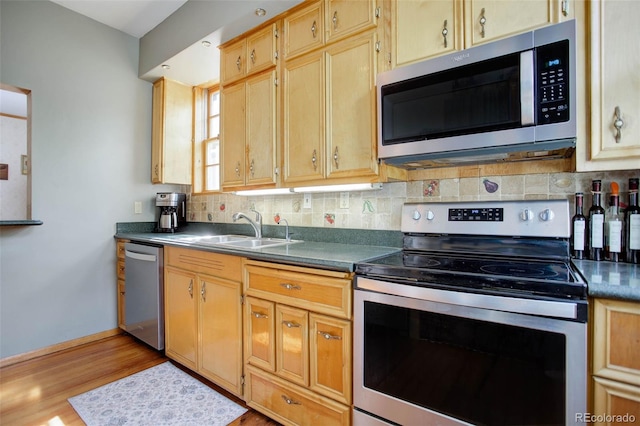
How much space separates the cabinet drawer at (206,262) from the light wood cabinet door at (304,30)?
1311 mm

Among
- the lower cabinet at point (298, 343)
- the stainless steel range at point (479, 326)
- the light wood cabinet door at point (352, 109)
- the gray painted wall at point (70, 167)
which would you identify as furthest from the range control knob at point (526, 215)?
the gray painted wall at point (70, 167)

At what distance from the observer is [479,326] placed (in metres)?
1.05

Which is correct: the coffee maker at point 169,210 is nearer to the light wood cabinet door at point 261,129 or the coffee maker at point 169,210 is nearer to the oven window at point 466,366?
the light wood cabinet door at point 261,129

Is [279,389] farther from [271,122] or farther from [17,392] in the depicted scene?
[17,392]

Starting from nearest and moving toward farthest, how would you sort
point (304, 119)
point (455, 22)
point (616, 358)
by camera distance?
point (616, 358), point (455, 22), point (304, 119)

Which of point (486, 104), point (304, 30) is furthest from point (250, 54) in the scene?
point (486, 104)

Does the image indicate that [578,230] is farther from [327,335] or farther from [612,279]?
[327,335]

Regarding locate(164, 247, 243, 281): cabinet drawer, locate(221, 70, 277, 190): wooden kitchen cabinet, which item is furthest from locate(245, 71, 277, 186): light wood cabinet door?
locate(164, 247, 243, 281): cabinet drawer

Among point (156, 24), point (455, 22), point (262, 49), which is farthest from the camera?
point (156, 24)

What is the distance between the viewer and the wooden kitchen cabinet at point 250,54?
2.03 m

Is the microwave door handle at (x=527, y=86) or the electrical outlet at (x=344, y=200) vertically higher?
the microwave door handle at (x=527, y=86)

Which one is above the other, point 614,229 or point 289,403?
point 614,229

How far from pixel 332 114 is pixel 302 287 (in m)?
0.96

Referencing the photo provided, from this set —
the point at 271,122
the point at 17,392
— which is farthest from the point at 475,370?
the point at 17,392
